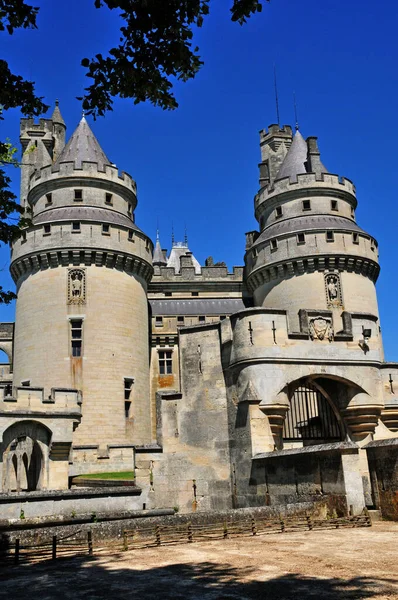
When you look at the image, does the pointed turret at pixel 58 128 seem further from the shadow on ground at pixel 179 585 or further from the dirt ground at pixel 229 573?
the shadow on ground at pixel 179 585

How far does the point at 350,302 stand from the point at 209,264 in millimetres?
16969

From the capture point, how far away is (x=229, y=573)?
7727 mm

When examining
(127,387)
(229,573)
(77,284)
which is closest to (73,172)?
(77,284)

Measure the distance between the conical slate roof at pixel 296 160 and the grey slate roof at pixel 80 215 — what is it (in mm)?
11712

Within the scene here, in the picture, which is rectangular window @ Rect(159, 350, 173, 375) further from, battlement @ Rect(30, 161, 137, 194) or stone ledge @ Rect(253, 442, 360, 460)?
stone ledge @ Rect(253, 442, 360, 460)

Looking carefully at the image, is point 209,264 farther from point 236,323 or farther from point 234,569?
point 234,569

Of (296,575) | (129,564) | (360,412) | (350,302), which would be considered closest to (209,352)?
(360,412)

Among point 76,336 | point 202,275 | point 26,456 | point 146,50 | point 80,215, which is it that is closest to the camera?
point 146,50

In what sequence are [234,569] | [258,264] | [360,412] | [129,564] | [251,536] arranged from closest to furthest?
[234,569], [129,564], [251,536], [360,412], [258,264]

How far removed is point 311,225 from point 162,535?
27.2 m

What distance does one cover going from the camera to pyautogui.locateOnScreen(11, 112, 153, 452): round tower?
101 feet

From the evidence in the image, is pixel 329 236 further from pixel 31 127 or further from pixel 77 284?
pixel 31 127

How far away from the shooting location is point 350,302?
114ft

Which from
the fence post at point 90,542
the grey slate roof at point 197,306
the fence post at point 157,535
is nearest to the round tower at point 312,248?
the grey slate roof at point 197,306
